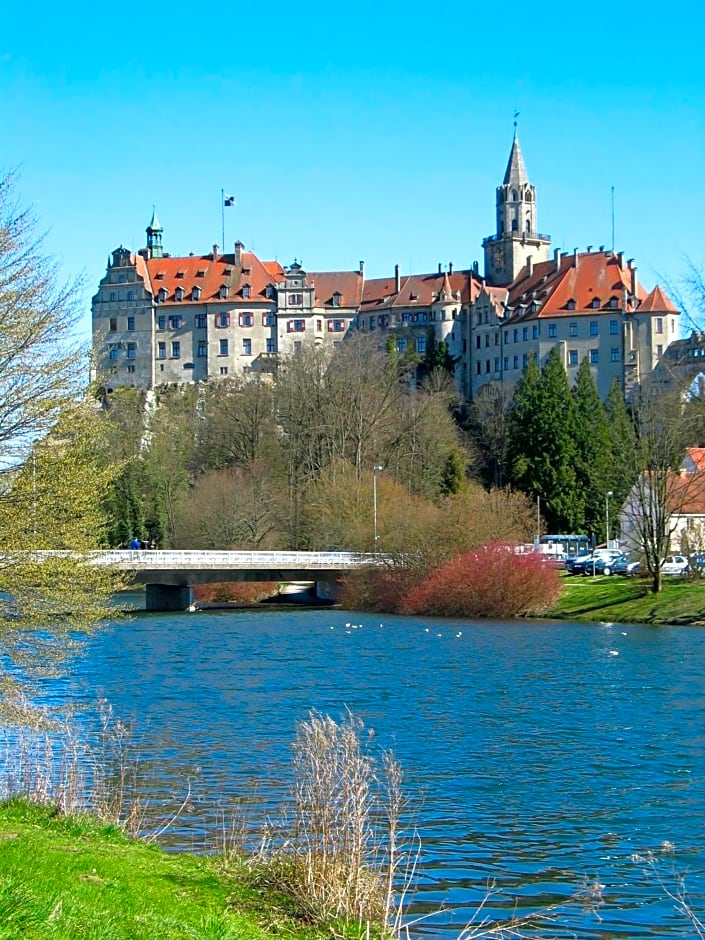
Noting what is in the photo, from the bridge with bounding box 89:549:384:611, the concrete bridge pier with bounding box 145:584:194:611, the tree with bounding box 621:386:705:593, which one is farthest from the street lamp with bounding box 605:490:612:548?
the concrete bridge pier with bounding box 145:584:194:611

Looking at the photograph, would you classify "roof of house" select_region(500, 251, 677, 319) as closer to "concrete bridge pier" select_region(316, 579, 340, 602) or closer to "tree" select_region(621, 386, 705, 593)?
"concrete bridge pier" select_region(316, 579, 340, 602)

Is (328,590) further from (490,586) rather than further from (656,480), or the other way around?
(656,480)

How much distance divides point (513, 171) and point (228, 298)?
3209 centimetres

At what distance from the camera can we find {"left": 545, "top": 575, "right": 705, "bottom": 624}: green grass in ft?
174

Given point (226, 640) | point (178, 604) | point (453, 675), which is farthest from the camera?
point (178, 604)

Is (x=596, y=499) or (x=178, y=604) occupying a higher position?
(x=596, y=499)

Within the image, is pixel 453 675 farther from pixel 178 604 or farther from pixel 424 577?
pixel 178 604

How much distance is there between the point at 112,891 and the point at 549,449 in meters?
81.4

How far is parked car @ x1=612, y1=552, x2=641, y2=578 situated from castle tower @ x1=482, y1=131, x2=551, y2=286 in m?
65.4

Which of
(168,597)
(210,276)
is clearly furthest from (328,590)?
(210,276)

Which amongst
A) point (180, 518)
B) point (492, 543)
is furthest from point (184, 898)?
point (180, 518)

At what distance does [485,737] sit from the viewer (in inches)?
1072

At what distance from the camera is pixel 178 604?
70.2 m

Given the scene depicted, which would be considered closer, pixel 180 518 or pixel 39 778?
pixel 39 778
